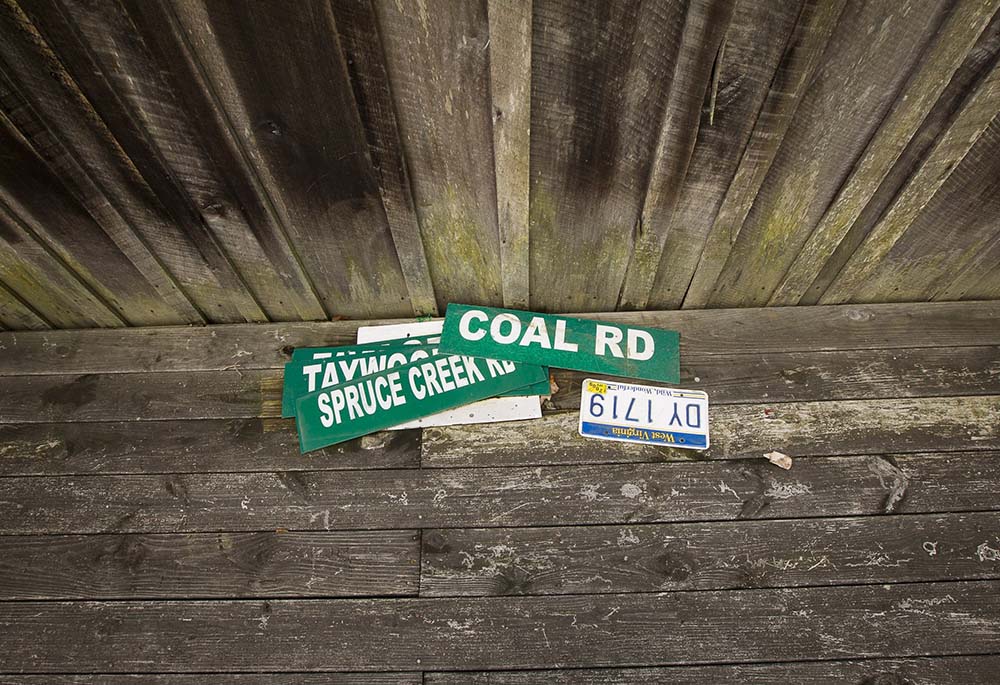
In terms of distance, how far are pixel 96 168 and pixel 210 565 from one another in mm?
1174

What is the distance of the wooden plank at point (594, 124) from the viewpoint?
1188 mm

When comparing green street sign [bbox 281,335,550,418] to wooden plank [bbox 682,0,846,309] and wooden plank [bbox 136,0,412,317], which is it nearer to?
wooden plank [bbox 136,0,412,317]

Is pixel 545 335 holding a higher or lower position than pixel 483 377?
higher

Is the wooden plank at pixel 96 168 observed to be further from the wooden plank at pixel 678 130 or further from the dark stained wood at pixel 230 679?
the wooden plank at pixel 678 130

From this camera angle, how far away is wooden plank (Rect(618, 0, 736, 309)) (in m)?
1.18

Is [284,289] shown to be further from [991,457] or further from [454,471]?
[991,457]

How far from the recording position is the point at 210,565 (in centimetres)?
164

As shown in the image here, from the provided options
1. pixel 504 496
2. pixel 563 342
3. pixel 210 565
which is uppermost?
pixel 563 342

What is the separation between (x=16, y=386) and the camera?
200 cm

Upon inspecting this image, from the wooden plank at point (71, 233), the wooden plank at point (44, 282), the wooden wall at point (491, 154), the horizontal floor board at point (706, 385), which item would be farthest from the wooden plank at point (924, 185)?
the wooden plank at point (44, 282)

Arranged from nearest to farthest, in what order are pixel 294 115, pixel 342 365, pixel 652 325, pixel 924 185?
1. pixel 294 115
2. pixel 924 185
3. pixel 342 365
4. pixel 652 325

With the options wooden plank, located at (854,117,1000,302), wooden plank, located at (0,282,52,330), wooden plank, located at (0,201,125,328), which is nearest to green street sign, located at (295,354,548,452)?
wooden plank, located at (0,201,125,328)

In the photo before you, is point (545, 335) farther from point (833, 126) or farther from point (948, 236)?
point (948, 236)

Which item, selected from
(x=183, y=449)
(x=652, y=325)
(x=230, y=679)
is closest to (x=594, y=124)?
(x=652, y=325)
